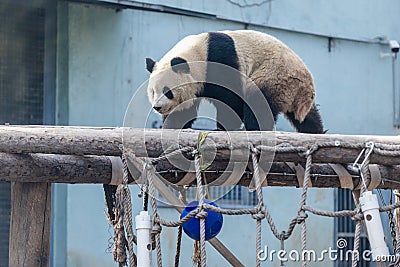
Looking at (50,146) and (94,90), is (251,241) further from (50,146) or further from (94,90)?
(50,146)

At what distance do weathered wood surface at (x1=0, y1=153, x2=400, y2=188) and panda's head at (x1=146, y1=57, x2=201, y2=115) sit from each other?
144 cm

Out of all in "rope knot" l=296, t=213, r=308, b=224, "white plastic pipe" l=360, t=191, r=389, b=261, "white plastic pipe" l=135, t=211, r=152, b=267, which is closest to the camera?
"white plastic pipe" l=360, t=191, r=389, b=261

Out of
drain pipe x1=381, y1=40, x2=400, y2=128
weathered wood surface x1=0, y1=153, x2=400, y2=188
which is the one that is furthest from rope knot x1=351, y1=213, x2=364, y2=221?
drain pipe x1=381, y1=40, x2=400, y2=128

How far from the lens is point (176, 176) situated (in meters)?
3.74

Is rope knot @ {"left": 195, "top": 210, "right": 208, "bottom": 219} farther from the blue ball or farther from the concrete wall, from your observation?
the concrete wall

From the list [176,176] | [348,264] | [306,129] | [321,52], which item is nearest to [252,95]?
[306,129]

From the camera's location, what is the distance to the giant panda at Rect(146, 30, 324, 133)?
5164 millimetres

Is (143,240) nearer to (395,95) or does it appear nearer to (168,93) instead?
(168,93)

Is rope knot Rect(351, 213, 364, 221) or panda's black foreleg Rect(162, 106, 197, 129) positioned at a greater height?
panda's black foreleg Rect(162, 106, 197, 129)

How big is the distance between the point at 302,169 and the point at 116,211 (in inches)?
38.6

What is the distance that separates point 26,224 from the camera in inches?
142

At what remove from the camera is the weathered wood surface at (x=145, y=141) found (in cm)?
338

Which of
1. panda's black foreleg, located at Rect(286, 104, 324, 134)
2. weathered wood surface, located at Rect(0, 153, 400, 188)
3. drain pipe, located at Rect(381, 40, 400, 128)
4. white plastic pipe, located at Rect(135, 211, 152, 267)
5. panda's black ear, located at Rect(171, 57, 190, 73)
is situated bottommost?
white plastic pipe, located at Rect(135, 211, 152, 267)

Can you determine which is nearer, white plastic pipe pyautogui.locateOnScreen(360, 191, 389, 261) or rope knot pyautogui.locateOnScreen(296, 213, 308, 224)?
white plastic pipe pyautogui.locateOnScreen(360, 191, 389, 261)
